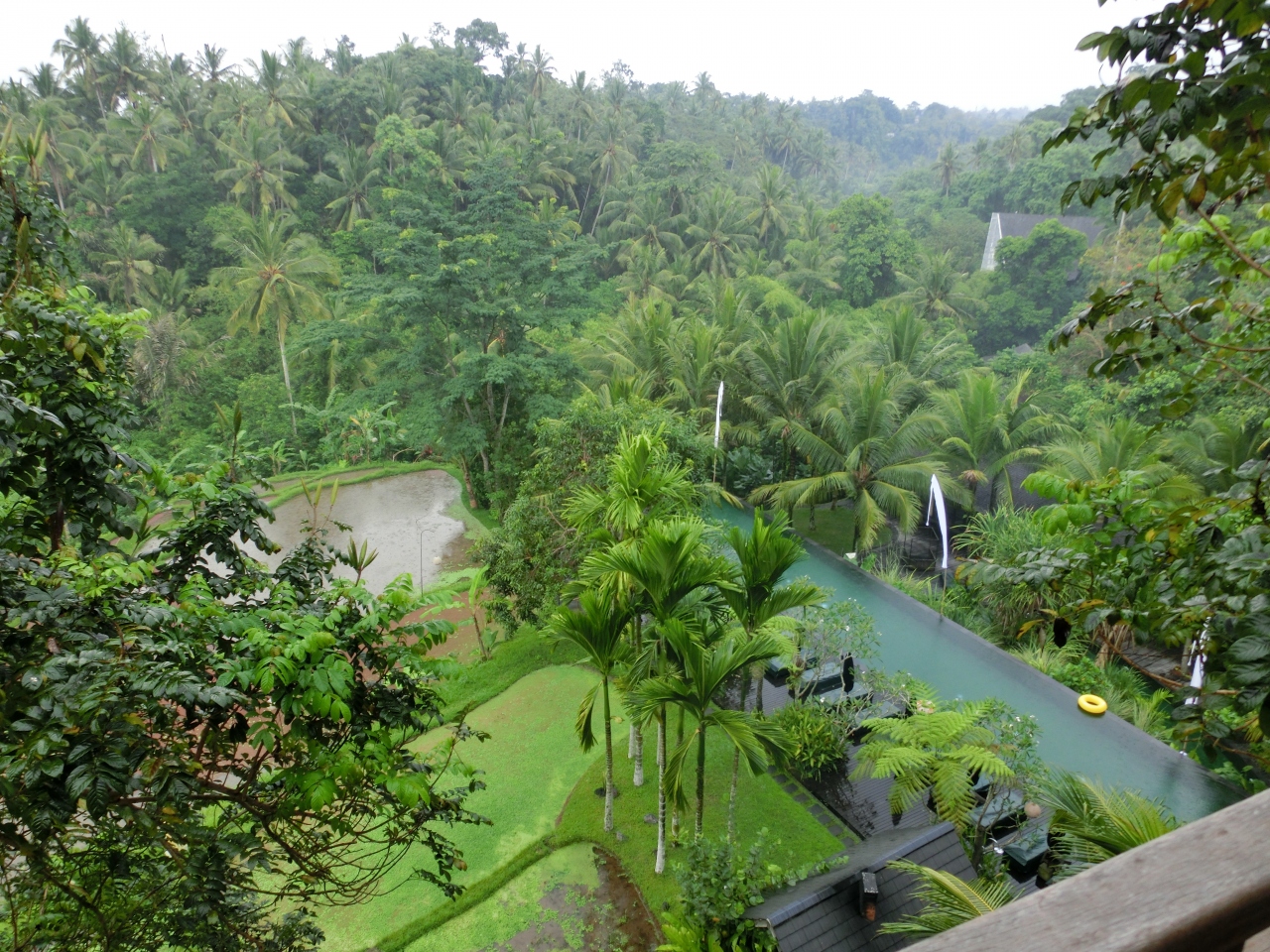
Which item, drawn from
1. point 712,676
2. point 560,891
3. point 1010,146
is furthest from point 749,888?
point 1010,146

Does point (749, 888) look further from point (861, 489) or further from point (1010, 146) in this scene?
point (1010, 146)

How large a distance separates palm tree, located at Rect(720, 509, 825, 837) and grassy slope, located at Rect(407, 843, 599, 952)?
143cm

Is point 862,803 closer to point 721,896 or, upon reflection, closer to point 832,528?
point 721,896

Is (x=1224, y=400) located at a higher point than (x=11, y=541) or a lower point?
lower

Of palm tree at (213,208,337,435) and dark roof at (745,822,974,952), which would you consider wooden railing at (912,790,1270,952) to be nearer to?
dark roof at (745,822,974,952)

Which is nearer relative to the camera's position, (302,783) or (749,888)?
(302,783)

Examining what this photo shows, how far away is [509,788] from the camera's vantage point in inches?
294

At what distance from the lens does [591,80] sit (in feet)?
140

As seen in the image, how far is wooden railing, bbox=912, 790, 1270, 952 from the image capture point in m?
0.63

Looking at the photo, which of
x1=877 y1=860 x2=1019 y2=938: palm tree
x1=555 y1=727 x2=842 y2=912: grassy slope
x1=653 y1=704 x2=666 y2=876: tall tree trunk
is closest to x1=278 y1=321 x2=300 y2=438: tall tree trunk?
x1=555 y1=727 x2=842 y2=912: grassy slope

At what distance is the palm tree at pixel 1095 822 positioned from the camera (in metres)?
3.47

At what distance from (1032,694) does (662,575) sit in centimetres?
492

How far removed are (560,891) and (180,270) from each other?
75.8 ft

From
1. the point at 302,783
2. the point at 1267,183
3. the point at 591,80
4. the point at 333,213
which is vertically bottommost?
the point at 302,783
